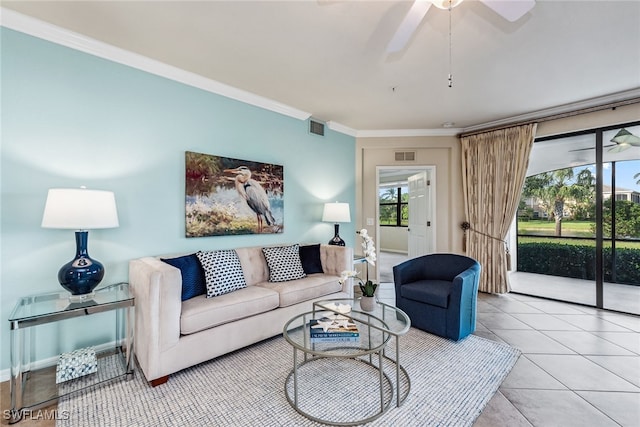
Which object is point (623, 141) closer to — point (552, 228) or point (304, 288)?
point (552, 228)

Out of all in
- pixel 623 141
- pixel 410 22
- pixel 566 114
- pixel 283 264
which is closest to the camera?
pixel 410 22

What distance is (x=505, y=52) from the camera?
98.0 inches

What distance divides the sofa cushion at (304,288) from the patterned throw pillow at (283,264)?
0.08 m

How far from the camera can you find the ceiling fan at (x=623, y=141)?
137 inches

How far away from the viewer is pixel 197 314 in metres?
2.17

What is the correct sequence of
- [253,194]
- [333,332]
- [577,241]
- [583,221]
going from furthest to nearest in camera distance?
[577,241] < [583,221] < [253,194] < [333,332]

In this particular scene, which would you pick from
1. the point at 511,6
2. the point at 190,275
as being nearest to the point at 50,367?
the point at 190,275

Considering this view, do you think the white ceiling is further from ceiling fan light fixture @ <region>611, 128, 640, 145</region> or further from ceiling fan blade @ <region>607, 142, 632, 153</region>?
ceiling fan blade @ <region>607, 142, 632, 153</region>

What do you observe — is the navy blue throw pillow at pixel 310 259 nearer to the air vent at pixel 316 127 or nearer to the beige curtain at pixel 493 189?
the air vent at pixel 316 127

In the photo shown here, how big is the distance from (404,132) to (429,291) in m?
2.97

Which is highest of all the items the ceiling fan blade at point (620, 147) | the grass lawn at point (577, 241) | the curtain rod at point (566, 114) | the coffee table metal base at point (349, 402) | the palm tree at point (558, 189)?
the curtain rod at point (566, 114)

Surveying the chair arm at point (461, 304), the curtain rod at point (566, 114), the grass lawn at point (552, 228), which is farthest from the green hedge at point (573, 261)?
the chair arm at point (461, 304)

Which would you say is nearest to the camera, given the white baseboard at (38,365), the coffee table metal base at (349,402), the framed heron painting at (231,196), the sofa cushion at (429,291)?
the coffee table metal base at (349,402)

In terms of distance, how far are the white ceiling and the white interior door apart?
173 cm
